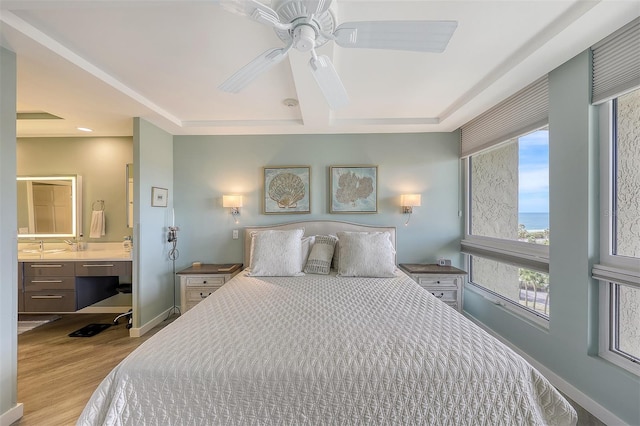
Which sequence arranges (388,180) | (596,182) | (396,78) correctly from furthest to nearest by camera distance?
(388,180)
(396,78)
(596,182)

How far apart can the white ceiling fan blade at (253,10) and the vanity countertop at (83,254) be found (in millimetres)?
2936

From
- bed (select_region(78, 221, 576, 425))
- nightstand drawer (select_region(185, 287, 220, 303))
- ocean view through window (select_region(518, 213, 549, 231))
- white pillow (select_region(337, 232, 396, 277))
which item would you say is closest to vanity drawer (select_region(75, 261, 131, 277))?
nightstand drawer (select_region(185, 287, 220, 303))

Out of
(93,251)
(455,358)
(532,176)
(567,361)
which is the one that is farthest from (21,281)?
(532,176)

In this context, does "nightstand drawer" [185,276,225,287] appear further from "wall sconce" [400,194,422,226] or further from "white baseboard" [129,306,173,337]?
"wall sconce" [400,194,422,226]

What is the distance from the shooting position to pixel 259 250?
2.64m

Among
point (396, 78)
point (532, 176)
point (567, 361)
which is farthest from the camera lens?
point (532, 176)

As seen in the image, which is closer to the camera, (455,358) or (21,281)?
(455,358)

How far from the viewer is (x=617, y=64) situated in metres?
1.54

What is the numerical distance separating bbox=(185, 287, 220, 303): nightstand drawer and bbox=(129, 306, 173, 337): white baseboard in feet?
1.78

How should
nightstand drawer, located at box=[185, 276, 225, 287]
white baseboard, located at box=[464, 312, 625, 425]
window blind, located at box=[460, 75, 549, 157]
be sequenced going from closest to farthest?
white baseboard, located at box=[464, 312, 625, 425] → window blind, located at box=[460, 75, 549, 157] → nightstand drawer, located at box=[185, 276, 225, 287]

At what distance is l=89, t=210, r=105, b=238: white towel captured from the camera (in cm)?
333

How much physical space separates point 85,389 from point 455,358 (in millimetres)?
2707

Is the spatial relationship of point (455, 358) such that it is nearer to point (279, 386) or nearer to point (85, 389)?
point (279, 386)

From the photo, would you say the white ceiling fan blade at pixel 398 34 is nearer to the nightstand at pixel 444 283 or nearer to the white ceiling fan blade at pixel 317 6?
the white ceiling fan blade at pixel 317 6
